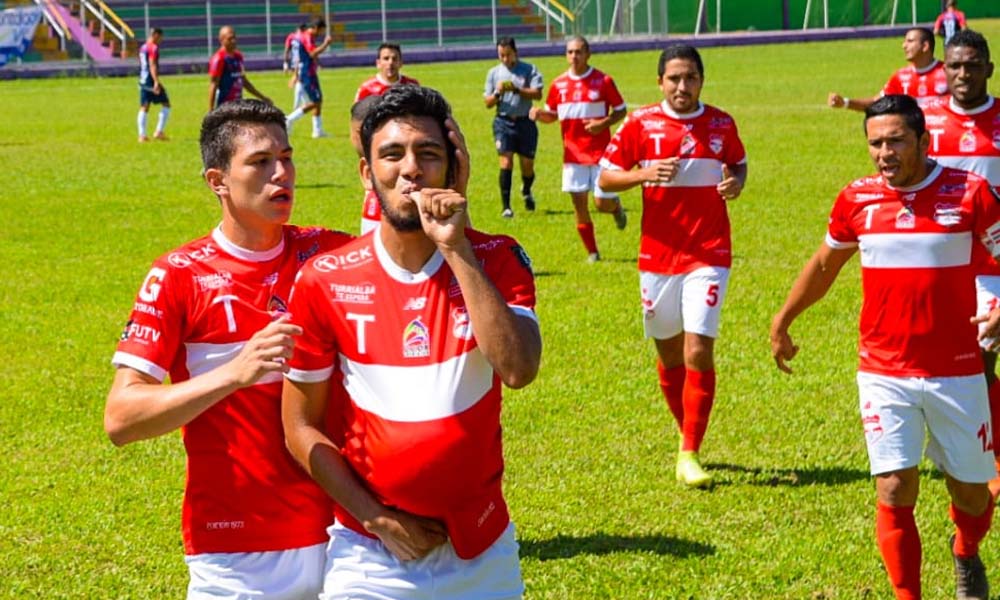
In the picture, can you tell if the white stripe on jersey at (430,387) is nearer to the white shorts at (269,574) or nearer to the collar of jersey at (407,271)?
the collar of jersey at (407,271)

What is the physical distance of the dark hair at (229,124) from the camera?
4949mm

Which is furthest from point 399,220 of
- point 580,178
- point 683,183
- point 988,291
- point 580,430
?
point 580,178

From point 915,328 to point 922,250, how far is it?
0.36m

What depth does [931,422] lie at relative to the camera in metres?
6.98

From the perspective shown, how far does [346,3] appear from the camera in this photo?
61.3 metres

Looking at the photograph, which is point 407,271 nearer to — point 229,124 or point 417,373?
point 417,373

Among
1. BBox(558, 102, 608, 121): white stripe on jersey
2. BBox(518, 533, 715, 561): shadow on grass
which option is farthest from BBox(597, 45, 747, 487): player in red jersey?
BBox(558, 102, 608, 121): white stripe on jersey

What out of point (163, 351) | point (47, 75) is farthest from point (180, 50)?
point (163, 351)

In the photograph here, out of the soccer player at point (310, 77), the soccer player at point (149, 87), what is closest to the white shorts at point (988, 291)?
the soccer player at point (310, 77)

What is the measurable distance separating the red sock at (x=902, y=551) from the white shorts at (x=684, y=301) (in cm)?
287

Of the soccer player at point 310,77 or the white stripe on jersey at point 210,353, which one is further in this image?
the soccer player at point 310,77

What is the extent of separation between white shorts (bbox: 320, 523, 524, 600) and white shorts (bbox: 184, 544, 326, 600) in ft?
1.30

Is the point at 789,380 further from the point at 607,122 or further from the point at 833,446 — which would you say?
the point at 607,122

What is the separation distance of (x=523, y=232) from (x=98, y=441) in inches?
379
